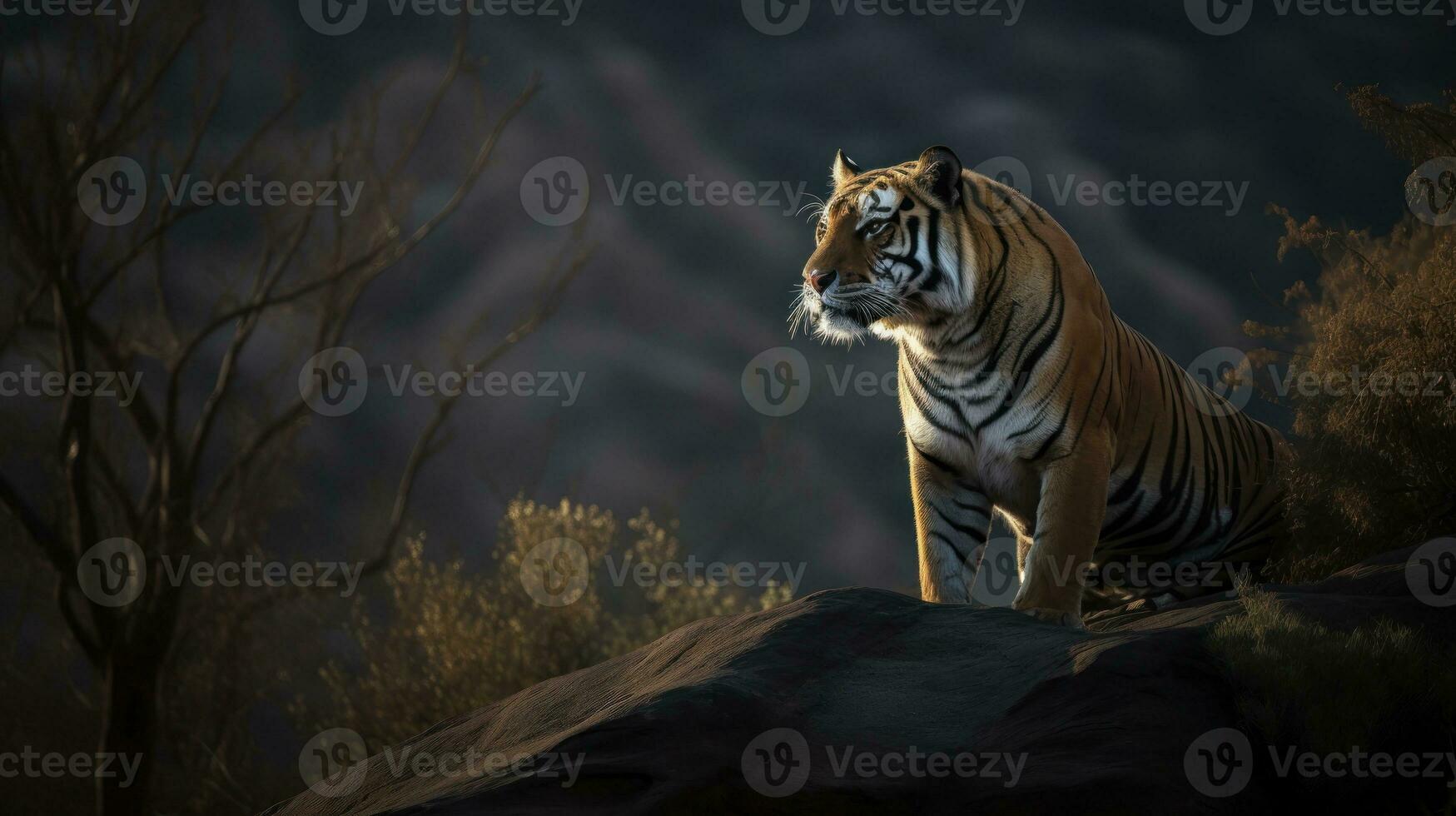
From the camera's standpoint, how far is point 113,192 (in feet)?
28.6

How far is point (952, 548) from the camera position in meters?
4.14

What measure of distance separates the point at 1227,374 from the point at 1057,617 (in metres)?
2.76

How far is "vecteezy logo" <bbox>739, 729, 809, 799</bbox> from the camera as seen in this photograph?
8.89 ft

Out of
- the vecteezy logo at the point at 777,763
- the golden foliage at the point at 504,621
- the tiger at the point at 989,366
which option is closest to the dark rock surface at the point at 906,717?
the vecteezy logo at the point at 777,763

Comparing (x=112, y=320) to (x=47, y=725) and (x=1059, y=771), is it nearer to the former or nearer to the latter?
(x=47, y=725)

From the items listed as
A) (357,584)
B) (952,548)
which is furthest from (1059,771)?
(357,584)

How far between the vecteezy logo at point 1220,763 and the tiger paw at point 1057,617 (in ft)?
2.44

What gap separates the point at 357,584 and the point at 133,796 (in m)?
2.41

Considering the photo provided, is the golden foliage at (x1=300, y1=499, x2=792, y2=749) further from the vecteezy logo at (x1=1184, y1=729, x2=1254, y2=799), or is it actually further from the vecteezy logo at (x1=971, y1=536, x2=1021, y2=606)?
the vecteezy logo at (x1=1184, y1=729, x2=1254, y2=799)

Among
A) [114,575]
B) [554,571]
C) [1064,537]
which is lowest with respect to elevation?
[554,571]
